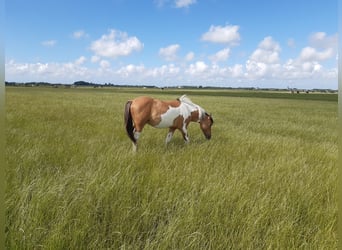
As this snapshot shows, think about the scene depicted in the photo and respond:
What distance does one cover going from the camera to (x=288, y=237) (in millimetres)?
2617

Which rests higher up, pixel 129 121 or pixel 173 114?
pixel 173 114

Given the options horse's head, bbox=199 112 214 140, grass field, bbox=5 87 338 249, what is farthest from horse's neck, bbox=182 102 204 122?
grass field, bbox=5 87 338 249

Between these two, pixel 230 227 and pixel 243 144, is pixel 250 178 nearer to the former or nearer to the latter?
pixel 230 227

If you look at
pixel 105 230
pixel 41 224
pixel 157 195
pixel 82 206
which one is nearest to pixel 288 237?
pixel 157 195

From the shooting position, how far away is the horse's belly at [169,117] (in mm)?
6090

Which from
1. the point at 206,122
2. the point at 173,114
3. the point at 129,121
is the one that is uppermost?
the point at 173,114

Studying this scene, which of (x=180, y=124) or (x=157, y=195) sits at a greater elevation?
(x=180, y=124)

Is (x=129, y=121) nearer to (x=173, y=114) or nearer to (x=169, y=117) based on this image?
(x=169, y=117)

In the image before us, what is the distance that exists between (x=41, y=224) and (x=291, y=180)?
11.5ft

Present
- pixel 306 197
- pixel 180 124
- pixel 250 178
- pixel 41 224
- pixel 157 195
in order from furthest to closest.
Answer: pixel 180 124, pixel 250 178, pixel 306 197, pixel 157 195, pixel 41 224

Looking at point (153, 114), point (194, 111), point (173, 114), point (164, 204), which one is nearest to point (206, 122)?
point (194, 111)

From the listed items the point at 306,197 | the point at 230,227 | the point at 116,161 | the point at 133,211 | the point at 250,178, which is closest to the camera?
the point at 230,227

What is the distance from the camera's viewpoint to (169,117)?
20.3 feet

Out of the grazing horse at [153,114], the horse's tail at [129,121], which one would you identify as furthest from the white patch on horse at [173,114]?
the horse's tail at [129,121]
